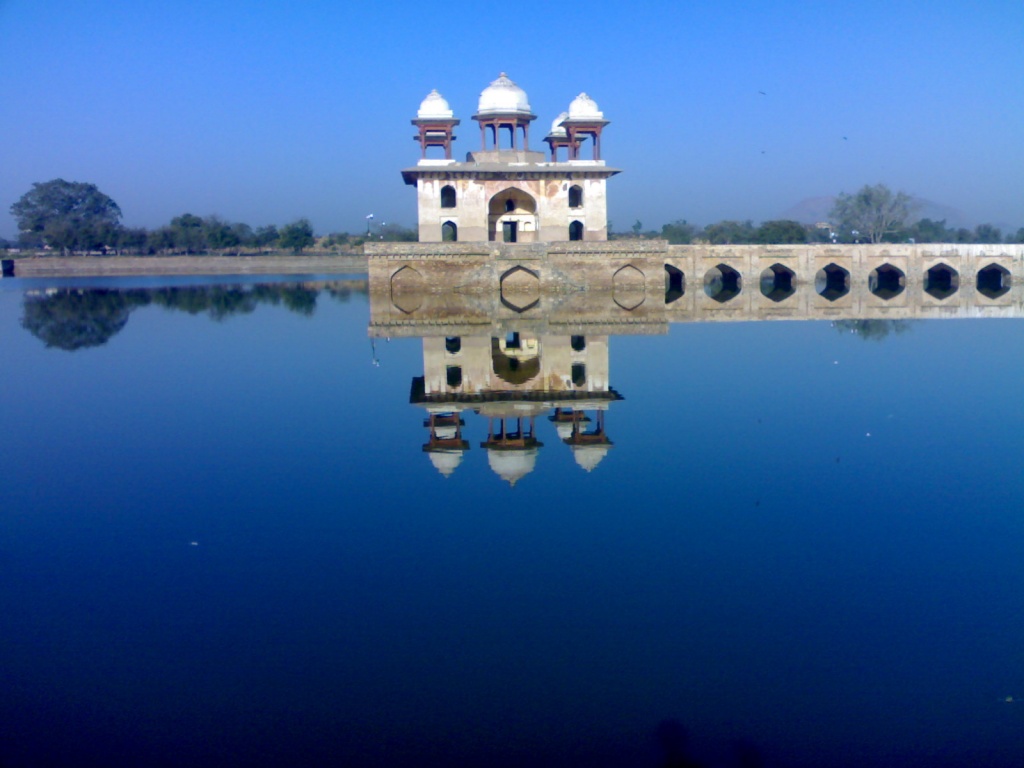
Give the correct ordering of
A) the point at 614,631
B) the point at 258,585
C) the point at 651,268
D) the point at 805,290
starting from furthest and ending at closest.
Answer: the point at 805,290
the point at 651,268
the point at 258,585
the point at 614,631

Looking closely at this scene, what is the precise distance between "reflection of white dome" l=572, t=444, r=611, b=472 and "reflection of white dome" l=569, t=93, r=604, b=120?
15.9 metres

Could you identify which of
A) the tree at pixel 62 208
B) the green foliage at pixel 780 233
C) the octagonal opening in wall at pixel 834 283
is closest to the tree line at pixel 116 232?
Answer: the tree at pixel 62 208

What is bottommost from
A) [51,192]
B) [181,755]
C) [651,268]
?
[181,755]

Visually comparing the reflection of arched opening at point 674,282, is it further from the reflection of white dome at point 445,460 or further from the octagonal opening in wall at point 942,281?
the reflection of white dome at point 445,460

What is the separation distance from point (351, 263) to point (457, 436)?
33417mm

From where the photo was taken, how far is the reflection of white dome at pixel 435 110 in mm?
20859

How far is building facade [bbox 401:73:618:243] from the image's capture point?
20.6 metres

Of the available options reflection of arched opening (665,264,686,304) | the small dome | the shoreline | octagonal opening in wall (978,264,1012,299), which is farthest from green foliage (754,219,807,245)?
the small dome

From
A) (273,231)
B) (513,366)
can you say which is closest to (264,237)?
(273,231)

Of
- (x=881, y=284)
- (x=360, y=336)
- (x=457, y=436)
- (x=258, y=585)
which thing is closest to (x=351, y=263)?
(x=881, y=284)

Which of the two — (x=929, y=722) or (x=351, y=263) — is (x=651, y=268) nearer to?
(x=929, y=722)

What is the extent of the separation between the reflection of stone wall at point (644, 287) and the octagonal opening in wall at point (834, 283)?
0.07 metres

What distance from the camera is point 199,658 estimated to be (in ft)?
10.8

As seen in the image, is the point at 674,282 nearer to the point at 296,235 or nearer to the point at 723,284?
the point at 723,284
